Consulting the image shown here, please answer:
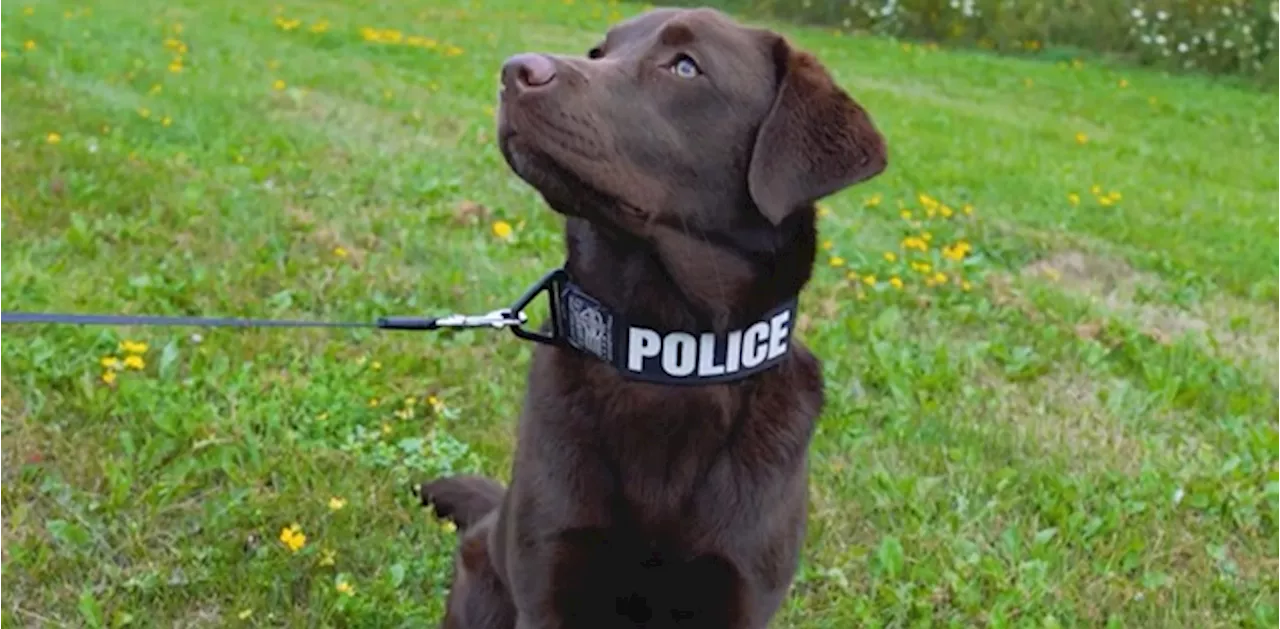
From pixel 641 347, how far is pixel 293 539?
1125 millimetres

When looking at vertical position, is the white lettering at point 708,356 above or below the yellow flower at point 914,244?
above

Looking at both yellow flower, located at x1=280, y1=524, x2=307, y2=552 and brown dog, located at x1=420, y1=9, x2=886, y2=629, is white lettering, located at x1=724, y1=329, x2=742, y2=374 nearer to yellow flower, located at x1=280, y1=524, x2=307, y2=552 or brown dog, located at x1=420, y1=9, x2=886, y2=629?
brown dog, located at x1=420, y1=9, x2=886, y2=629

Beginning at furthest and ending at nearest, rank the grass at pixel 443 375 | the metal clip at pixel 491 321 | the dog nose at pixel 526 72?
the grass at pixel 443 375, the metal clip at pixel 491 321, the dog nose at pixel 526 72

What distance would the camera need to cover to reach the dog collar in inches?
92.5

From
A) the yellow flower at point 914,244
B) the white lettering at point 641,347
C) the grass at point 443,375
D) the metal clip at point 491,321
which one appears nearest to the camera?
the white lettering at point 641,347

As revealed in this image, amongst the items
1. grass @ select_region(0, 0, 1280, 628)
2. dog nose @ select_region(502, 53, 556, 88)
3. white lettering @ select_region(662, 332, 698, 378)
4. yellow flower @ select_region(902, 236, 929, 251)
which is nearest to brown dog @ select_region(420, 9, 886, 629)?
white lettering @ select_region(662, 332, 698, 378)

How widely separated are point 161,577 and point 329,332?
1.37 meters

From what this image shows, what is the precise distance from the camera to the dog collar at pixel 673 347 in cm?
235

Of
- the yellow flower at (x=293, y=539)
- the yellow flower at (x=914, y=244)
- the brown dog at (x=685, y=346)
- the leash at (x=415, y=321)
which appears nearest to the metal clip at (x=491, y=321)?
the leash at (x=415, y=321)

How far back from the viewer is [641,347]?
7.70ft

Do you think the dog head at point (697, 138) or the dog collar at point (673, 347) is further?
the dog collar at point (673, 347)

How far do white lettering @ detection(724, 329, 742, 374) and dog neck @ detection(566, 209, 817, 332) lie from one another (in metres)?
0.03

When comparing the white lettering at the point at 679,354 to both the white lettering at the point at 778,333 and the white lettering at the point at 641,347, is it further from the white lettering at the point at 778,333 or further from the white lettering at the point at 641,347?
the white lettering at the point at 778,333

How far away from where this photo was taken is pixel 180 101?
7.07 metres
